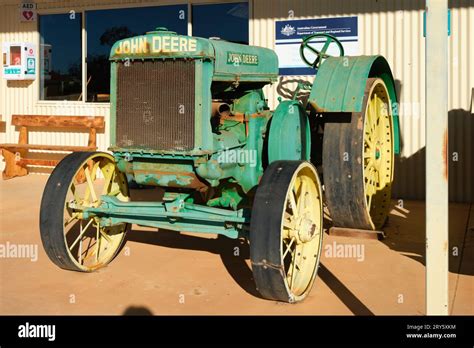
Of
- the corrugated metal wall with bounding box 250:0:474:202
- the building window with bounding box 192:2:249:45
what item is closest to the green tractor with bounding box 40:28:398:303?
the corrugated metal wall with bounding box 250:0:474:202

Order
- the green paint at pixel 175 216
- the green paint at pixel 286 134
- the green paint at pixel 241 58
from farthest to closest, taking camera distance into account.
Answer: the green paint at pixel 286 134 → the green paint at pixel 241 58 → the green paint at pixel 175 216

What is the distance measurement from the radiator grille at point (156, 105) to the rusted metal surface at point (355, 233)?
2332 mm

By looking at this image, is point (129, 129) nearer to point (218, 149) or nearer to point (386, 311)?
point (218, 149)

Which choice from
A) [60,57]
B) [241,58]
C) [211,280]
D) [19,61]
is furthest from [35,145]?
[211,280]

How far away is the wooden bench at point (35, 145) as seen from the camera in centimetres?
1039

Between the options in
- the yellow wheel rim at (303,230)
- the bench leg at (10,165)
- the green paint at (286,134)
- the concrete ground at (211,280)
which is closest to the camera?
the concrete ground at (211,280)

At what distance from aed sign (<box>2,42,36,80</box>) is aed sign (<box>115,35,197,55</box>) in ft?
22.6

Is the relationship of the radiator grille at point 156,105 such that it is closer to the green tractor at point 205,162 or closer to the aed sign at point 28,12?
the green tractor at point 205,162

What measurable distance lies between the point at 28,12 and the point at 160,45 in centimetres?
750

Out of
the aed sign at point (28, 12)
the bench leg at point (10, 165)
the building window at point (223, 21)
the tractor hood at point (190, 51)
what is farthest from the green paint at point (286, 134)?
the aed sign at point (28, 12)

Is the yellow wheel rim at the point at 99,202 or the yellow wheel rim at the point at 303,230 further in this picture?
the yellow wheel rim at the point at 99,202

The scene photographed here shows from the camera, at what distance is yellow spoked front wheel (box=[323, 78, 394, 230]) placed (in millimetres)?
5820

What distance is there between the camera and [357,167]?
19.0 ft

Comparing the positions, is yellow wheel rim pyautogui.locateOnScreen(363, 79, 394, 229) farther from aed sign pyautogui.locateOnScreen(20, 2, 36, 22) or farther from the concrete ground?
aed sign pyautogui.locateOnScreen(20, 2, 36, 22)
